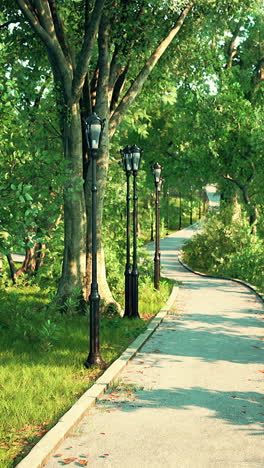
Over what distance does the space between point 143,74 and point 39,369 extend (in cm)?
867

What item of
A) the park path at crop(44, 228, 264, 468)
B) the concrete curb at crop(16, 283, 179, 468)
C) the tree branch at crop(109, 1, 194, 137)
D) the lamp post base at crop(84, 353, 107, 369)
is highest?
the tree branch at crop(109, 1, 194, 137)

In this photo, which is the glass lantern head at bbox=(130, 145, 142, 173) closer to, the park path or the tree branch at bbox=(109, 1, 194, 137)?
the tree branch at bbox=(109, 1, 194, 137)

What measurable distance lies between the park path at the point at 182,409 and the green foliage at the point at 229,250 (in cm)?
1331

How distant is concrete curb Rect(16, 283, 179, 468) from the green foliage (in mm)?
15365

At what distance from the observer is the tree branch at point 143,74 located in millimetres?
15133

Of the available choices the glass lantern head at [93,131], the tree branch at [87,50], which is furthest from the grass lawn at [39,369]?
the tree branch at [87,50]

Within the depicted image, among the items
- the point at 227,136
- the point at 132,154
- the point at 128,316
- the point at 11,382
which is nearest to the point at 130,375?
the point at 11,382

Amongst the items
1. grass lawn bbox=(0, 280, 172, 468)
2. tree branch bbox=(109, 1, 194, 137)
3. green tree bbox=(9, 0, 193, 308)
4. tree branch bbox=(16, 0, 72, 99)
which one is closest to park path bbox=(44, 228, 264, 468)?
grass lawn bbox=(0, 280, 172, 468)

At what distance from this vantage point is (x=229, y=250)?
30219mm

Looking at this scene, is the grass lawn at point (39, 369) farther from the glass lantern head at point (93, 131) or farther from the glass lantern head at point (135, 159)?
the glass lantern head at point (135, 159)

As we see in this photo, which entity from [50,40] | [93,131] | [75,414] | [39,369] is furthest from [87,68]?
[75,414]

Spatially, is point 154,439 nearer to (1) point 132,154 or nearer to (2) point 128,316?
(2) point 128,316

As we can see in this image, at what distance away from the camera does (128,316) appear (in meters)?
14.5

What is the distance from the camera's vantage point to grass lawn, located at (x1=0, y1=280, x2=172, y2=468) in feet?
22.1
